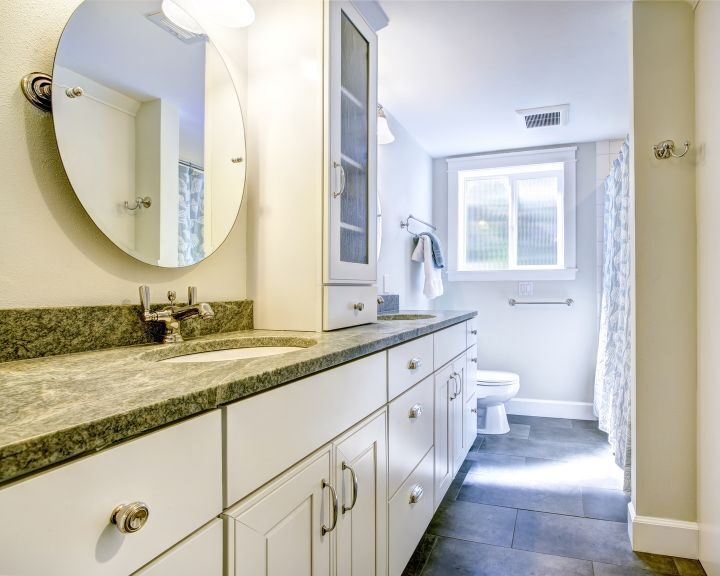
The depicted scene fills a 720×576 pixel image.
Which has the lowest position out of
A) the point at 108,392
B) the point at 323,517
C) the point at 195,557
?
the point at 323,517

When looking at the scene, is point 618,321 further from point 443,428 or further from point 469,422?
point 443,428

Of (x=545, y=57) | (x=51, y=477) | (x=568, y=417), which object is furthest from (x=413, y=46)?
(x=568, y=417)

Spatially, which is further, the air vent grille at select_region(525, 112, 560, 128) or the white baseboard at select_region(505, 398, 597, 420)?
the white baseboard at select_region(505, 398, 597, 420)

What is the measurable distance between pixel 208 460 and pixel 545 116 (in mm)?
3103

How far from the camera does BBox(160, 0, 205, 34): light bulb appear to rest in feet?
4.49

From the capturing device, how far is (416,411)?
1633mm

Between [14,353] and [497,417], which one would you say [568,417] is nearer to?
[497,417]

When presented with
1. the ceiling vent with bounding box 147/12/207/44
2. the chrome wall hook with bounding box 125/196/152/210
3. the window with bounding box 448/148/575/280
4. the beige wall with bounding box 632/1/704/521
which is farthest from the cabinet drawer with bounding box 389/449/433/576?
the window with bounding box 448/148/575/280

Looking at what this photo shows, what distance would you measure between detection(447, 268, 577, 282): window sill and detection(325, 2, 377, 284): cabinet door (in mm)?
2128

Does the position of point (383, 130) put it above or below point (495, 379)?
above

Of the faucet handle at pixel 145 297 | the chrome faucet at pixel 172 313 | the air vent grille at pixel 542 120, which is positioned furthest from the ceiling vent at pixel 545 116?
the faucet handle at pixel 145 297

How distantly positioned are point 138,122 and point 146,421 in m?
0.96

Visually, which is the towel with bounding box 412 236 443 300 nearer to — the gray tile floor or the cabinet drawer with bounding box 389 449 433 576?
the gray tile floor

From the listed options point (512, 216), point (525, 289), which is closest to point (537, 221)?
point (512, 216)
